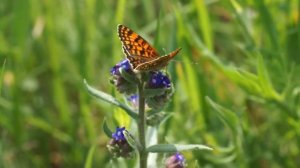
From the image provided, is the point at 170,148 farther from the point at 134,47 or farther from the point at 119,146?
the point at 134,47

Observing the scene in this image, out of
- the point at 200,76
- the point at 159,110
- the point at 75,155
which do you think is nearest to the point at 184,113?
the point at 200,76

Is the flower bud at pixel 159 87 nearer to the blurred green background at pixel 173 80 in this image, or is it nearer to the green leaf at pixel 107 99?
the green leaf at pixel 107 99

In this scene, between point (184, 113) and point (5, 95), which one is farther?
point (5, 95)

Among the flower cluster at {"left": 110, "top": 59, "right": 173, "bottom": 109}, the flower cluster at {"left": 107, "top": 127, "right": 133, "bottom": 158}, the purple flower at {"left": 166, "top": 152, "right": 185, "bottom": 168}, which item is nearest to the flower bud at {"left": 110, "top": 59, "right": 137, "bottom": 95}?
the flower cluster at {"left": 110, "top": 59, "right": 173, "bottom": 109}

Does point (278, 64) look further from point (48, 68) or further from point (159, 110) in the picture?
point (48, 68)

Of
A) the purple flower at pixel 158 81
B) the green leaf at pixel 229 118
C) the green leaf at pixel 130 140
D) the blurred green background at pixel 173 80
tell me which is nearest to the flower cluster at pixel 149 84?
the purple flower at pixel 158 81

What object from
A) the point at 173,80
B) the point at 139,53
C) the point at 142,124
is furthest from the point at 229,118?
the point at 139,53
